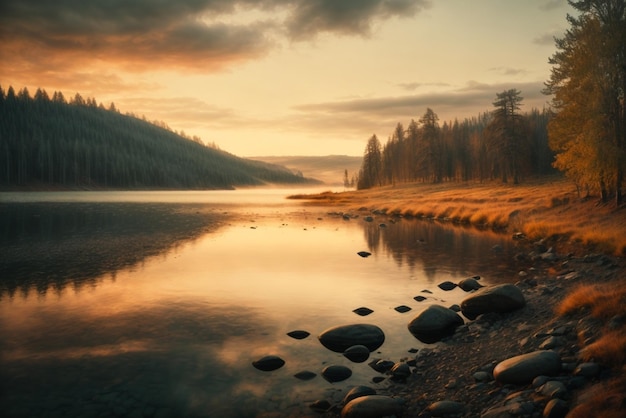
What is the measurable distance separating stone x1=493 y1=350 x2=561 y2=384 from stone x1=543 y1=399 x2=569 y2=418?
1.20 m

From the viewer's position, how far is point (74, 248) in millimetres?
28562

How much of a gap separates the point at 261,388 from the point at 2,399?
5225 mm

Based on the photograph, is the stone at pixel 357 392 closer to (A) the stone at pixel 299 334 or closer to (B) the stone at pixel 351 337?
(B) the stone at pixel 351 337

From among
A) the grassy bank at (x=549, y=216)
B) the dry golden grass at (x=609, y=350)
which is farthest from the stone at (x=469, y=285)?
the dry golden grass at (x=609, y=350)

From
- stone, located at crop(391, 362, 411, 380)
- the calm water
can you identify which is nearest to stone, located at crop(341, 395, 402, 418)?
the calm water

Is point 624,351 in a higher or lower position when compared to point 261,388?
higher

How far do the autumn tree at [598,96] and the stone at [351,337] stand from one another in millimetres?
24885

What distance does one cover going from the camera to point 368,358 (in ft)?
36.0

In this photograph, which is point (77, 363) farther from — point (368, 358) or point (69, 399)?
point (368, 358)

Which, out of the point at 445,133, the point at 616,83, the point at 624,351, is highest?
the point at 445,133

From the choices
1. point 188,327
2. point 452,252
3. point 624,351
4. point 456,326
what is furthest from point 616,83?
point 188,327

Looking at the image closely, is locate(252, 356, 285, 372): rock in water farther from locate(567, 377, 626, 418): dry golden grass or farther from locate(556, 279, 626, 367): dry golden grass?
locate(556, 279, 626, 367): dry golden grass

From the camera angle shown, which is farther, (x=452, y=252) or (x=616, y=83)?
(x=616, y=83)

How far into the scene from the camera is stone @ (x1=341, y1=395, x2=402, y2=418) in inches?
311
